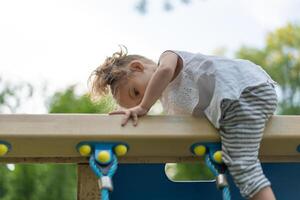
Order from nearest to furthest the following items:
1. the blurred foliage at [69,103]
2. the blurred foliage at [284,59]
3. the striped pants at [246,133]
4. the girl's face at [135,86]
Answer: the striped pants at [246,133], the girl's face at [135,86], the blurred foliage at [69,103], the blurred foliage at [284,59]

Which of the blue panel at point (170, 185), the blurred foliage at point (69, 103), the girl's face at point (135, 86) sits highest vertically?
the girl's face at point (135, 86)

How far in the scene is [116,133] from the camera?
113cm

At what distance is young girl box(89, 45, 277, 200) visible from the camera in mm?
1126

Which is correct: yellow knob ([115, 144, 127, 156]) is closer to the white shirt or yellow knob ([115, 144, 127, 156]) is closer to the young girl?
the young girl

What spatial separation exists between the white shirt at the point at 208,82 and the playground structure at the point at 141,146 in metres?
0.05

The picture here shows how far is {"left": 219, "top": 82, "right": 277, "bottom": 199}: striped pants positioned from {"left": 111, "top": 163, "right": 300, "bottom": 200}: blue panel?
185mm

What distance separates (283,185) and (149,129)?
0.37 metres

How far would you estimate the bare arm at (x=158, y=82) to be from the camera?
119 centimetres

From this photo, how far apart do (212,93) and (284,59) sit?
8.79 m

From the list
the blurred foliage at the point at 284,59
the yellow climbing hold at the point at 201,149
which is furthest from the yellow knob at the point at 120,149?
the blurred foliage at the point at 284,59

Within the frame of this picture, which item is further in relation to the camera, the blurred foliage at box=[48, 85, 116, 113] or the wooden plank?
the blurred foliage at box=[48, 85, 116, 113]

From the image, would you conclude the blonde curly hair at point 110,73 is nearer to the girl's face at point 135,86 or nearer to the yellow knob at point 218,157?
the girl's face at point 135,86

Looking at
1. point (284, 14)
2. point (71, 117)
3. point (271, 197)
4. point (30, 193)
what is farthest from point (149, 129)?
point (284, 14)

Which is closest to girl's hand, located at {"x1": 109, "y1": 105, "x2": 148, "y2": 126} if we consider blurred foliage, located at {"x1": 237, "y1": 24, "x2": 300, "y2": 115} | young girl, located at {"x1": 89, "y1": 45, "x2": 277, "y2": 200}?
young girl, located at {"x1": 89, "y1": 45, "x2": 277, "y2": 200}
